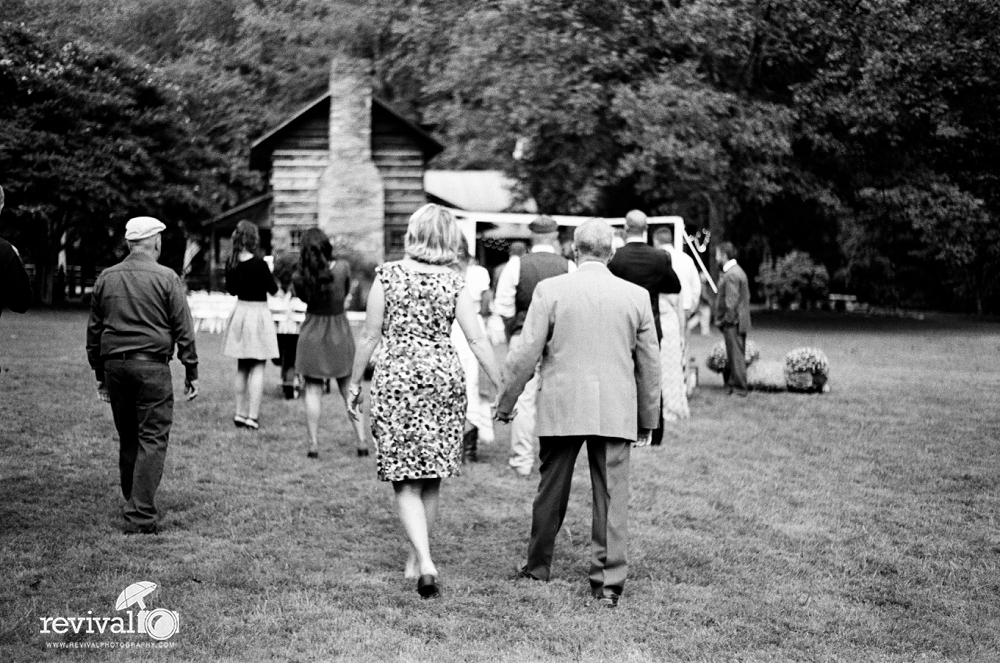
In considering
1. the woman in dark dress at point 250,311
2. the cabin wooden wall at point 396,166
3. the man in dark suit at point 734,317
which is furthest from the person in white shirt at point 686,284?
the cabin wooden wall at point 396,166

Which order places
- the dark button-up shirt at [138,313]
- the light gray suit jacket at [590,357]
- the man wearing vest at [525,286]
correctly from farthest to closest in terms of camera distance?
the man wearing vest at [525,286] → the dark button-up shirt at [138,313] → the light gray suit jacket at [590,357]

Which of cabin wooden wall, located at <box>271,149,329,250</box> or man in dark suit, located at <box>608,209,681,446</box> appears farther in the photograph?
cabin wooden wall, located at <box>271,149,329,250</box>

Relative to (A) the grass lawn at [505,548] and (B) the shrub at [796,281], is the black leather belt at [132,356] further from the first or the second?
(B) the shrub at [796,281]

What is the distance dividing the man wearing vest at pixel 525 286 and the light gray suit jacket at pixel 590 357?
102 inches

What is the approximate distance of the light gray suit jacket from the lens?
18.5 ft

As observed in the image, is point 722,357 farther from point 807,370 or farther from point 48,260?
point 48,260

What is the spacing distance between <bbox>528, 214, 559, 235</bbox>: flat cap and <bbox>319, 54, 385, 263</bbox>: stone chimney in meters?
18.7

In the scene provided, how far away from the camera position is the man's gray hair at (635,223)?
930 centimetres

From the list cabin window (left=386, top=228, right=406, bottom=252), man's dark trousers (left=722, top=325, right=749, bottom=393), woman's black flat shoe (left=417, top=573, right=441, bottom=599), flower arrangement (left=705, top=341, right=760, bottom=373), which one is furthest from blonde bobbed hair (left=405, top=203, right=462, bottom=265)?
cabin window (left=386, top=228, right=406, bottom=252)

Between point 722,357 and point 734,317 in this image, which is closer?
point 734,317

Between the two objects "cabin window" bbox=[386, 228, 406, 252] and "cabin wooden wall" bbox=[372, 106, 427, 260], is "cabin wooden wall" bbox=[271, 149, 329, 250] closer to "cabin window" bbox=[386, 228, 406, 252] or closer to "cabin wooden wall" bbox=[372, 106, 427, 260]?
"cabin wooden wall" bbox=[372, 106, 427, 260]

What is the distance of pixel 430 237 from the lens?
5559mm

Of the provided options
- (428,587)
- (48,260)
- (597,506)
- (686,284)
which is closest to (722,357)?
→ (686,284)

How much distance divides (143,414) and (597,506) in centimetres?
290
